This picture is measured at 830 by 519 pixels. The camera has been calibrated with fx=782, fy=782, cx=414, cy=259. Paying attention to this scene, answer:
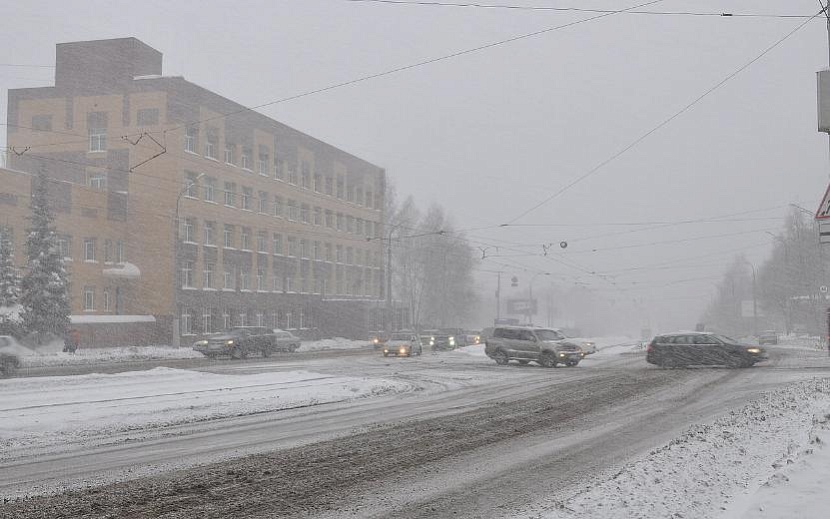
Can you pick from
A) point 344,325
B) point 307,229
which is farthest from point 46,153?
point 344,325

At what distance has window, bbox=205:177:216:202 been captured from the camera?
57375mm

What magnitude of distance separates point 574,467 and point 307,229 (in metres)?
63.7

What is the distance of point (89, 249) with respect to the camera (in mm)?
51000

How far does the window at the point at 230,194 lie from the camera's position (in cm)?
5975

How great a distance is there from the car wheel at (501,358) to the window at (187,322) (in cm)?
2783

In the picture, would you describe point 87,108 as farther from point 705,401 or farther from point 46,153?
point 705,401

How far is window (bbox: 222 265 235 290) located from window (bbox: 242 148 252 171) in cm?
841

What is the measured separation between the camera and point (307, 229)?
235 feet

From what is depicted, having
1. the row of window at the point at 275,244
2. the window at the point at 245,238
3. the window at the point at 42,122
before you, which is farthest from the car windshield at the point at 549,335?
the window at the point at 42,122

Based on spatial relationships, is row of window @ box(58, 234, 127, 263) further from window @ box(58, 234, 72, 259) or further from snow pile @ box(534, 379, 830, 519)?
snow pile @ box(534, 379, 830, 519)

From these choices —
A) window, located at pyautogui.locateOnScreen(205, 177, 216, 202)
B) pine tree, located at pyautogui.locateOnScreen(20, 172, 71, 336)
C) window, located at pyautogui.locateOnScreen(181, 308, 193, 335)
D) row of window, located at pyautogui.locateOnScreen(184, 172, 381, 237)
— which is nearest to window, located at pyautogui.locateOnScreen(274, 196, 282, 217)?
row of window, located at pyautogui.locateOnScreen(184, 172, 381, 237)

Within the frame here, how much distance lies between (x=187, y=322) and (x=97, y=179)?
40.1ft

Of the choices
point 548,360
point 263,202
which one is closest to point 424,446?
point 548,360

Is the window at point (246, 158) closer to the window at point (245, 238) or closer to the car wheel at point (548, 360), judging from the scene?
the window at point (245, 238)
